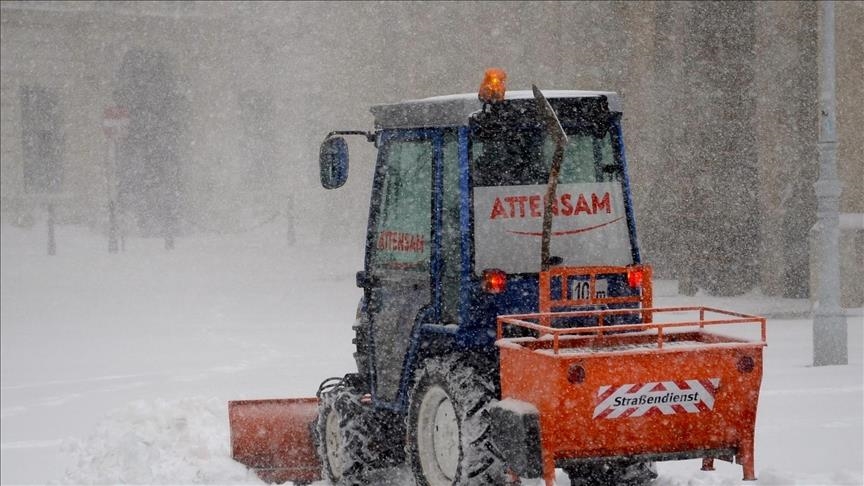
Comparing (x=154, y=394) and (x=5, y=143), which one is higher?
(x=5, y=143)

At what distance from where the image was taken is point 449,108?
261 inches

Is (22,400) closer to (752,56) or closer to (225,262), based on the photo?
(752,56)

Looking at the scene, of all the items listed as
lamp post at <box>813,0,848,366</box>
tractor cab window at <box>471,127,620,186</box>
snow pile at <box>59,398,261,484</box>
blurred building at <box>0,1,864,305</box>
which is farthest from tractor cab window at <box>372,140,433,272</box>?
blurred building at <box>0,1,864,305</box>

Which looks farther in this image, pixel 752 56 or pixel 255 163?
pixel 255 163

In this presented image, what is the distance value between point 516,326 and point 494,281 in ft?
0.91

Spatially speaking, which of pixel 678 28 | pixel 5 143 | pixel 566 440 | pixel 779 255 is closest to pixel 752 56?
pixel 678 28

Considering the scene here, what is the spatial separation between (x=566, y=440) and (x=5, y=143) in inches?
1230

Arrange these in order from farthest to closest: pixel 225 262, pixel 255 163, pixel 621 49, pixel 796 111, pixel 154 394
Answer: pixel 255 163
pixel 225 262
pixel 621 49
pixel 796 111
pixel 154 394

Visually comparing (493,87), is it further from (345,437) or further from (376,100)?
(376,100)

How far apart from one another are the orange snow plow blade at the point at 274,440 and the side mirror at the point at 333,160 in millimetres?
1689

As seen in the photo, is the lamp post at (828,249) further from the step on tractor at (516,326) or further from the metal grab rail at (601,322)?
the metal grab rail at (601,322)

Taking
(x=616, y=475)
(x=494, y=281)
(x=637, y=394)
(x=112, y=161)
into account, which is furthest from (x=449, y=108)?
(x=112, y=161)

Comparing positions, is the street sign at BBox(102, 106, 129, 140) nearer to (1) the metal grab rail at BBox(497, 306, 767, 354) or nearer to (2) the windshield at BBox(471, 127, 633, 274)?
(2) the windshield at BBox(471, 127, 633, 274)

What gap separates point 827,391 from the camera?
10.5 m
